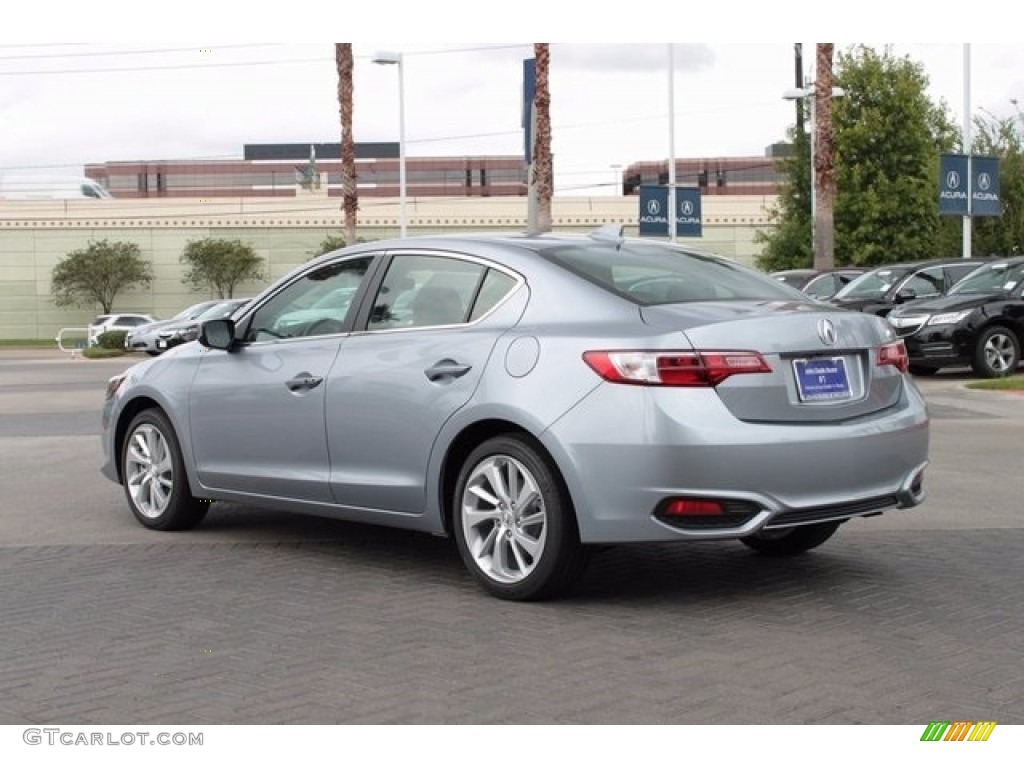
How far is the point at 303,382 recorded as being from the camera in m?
7.42

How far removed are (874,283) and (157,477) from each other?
17.0 meters

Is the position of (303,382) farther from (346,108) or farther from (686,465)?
(346,108)

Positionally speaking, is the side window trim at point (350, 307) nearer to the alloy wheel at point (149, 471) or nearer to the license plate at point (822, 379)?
the alloy wheel at point (149, 471)

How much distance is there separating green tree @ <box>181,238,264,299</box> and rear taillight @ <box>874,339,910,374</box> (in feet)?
182

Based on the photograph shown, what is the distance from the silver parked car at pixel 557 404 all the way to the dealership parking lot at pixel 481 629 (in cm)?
37

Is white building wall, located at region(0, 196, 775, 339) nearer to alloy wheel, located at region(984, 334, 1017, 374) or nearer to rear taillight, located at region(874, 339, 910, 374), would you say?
alloy wheel, located at region(984, 334, 1017, 374)

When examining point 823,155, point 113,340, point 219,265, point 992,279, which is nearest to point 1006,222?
point 823,155

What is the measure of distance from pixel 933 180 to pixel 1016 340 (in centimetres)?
2664

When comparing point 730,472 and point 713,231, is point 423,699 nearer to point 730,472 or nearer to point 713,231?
point 730,472

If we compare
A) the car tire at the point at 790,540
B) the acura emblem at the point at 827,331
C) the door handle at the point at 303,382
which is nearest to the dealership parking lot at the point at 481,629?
the car tire at the point at 790,540

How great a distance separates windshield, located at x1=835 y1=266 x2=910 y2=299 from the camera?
23.1 meters

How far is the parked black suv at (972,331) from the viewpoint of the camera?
66.6ft

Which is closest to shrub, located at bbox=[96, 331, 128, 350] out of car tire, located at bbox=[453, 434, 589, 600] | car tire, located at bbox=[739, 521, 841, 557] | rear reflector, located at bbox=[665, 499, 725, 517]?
car tire, located at bbox=[739, 521, 841, 557]
